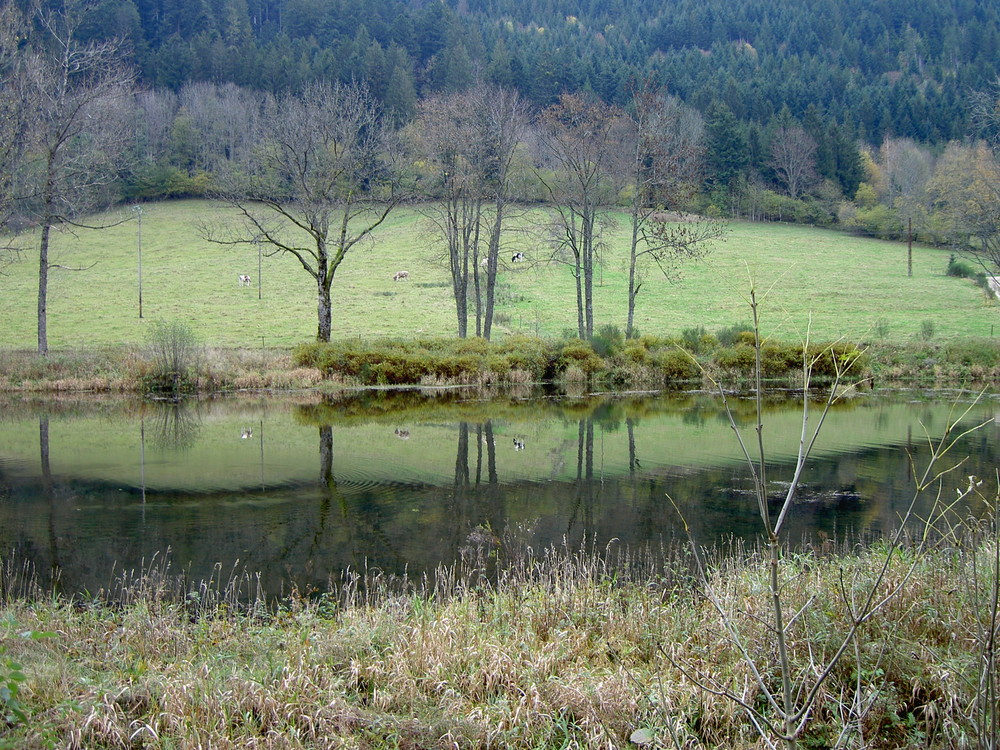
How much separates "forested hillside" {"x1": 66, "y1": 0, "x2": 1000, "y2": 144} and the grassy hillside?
17.3 m

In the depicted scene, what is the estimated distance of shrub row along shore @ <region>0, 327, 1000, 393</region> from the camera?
28547 millimetres

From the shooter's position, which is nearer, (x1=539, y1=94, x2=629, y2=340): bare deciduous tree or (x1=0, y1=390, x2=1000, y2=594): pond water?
(x1=0, y1=390, x2=1000, y2=594): pond water

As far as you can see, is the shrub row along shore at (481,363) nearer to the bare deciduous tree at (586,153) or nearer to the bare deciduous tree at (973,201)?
the bare deciduous tree at (586,153)

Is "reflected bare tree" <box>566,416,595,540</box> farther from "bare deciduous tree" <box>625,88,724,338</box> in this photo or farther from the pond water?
"bare deciduous tree" <box>625,88,724,338</box>

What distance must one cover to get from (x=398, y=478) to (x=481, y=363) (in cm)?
1603

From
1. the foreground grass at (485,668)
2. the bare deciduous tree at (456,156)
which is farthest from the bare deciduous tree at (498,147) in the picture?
the foreground grass at (485,668)

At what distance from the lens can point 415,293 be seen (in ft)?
155

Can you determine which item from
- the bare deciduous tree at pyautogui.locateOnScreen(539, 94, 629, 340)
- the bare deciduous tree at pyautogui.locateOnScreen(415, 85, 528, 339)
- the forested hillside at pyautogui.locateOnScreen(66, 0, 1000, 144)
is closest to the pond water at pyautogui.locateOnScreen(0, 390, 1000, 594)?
the bare deciduous tree at pyautogui.locateOnScreen(539, 94, 629, 340)

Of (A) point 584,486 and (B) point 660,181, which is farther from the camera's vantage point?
(B) point 660,181

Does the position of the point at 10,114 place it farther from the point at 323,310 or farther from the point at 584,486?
the point at 584,486

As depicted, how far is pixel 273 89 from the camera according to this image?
77.6 meters

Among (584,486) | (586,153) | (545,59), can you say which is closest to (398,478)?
(584,486)

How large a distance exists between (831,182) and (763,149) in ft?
22.6

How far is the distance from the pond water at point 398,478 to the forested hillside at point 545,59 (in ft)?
149
